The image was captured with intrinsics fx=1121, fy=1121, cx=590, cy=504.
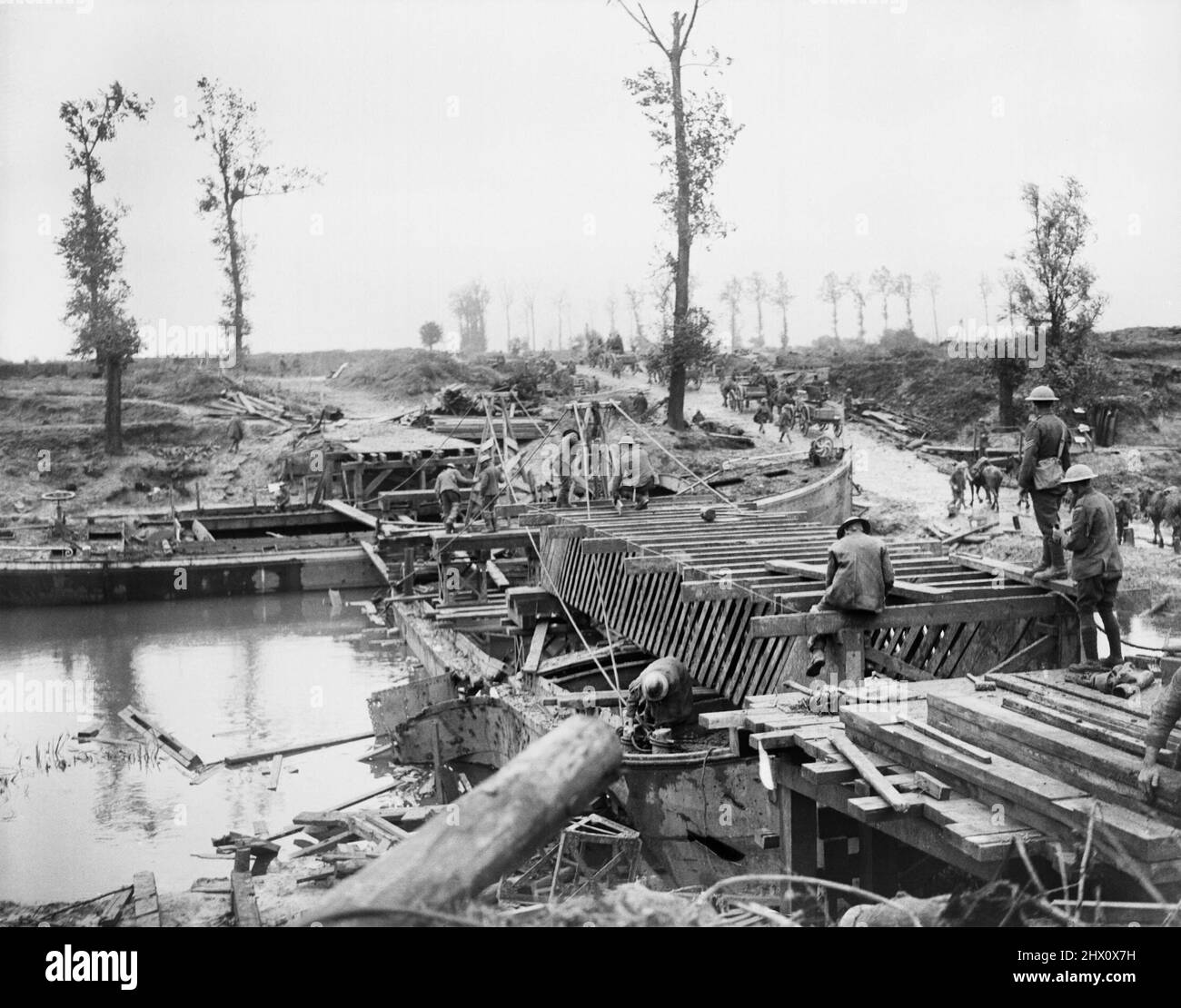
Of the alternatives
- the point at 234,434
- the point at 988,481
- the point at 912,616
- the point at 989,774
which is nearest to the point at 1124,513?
the point at 988,481

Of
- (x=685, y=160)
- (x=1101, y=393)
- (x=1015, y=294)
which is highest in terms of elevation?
(x=685, y=160)

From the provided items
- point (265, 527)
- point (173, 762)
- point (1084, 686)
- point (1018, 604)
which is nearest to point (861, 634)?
point (1018, 604)

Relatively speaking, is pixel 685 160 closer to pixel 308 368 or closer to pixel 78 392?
pixel 78 392

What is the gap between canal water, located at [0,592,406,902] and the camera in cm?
1109

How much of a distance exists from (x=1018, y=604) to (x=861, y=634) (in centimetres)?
131

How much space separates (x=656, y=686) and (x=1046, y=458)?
361 centimetres

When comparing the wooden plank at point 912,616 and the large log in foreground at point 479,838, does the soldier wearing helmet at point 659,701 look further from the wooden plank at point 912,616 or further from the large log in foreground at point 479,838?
the large log in foreground at point 479,838

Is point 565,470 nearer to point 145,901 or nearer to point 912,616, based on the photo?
point 912,616

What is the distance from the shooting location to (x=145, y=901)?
763cm

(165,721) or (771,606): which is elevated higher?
(771,606)

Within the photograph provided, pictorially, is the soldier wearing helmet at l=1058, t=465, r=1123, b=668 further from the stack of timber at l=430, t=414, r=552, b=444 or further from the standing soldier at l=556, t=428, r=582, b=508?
the stack of timber at l=430, t=414, r=552, b=444

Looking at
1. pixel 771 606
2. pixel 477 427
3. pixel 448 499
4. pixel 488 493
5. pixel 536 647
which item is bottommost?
pixel 536 647

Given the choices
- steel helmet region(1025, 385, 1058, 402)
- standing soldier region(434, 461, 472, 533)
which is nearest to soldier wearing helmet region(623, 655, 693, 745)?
steel helmet region(1025, 385, 1058, 402)
